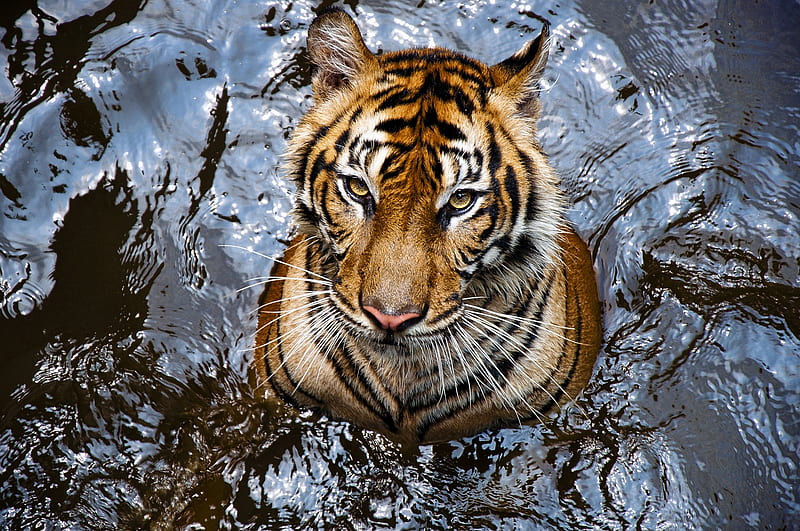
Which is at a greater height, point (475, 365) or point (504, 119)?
point (504, 119)

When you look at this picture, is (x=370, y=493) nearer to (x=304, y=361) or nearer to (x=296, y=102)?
(x=304, y=361)

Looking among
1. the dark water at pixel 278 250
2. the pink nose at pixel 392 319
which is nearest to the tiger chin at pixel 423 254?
the pink nose at pixel 392 319

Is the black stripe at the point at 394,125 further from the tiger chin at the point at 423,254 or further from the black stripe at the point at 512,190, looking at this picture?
the black stripe at the point at 512,190

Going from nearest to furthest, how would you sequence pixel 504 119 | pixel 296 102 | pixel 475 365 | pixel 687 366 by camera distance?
pixel 504 119, pixel 475 365, pixel 687 366, pixel 296 102

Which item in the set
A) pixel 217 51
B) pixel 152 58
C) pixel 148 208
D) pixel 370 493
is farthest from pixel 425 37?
pixel 370 493

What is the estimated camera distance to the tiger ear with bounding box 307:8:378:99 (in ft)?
8.94

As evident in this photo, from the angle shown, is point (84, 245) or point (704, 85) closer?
point (84, 245)

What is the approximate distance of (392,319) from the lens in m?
2.46

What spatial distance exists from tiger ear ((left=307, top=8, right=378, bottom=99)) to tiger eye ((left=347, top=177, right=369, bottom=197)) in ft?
1.46

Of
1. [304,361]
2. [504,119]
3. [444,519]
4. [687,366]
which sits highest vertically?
[504,119]

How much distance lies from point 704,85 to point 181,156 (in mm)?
2997

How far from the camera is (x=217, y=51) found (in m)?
4.55

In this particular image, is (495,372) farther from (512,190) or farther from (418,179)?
(418,179)

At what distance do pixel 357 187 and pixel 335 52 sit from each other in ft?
1.75
